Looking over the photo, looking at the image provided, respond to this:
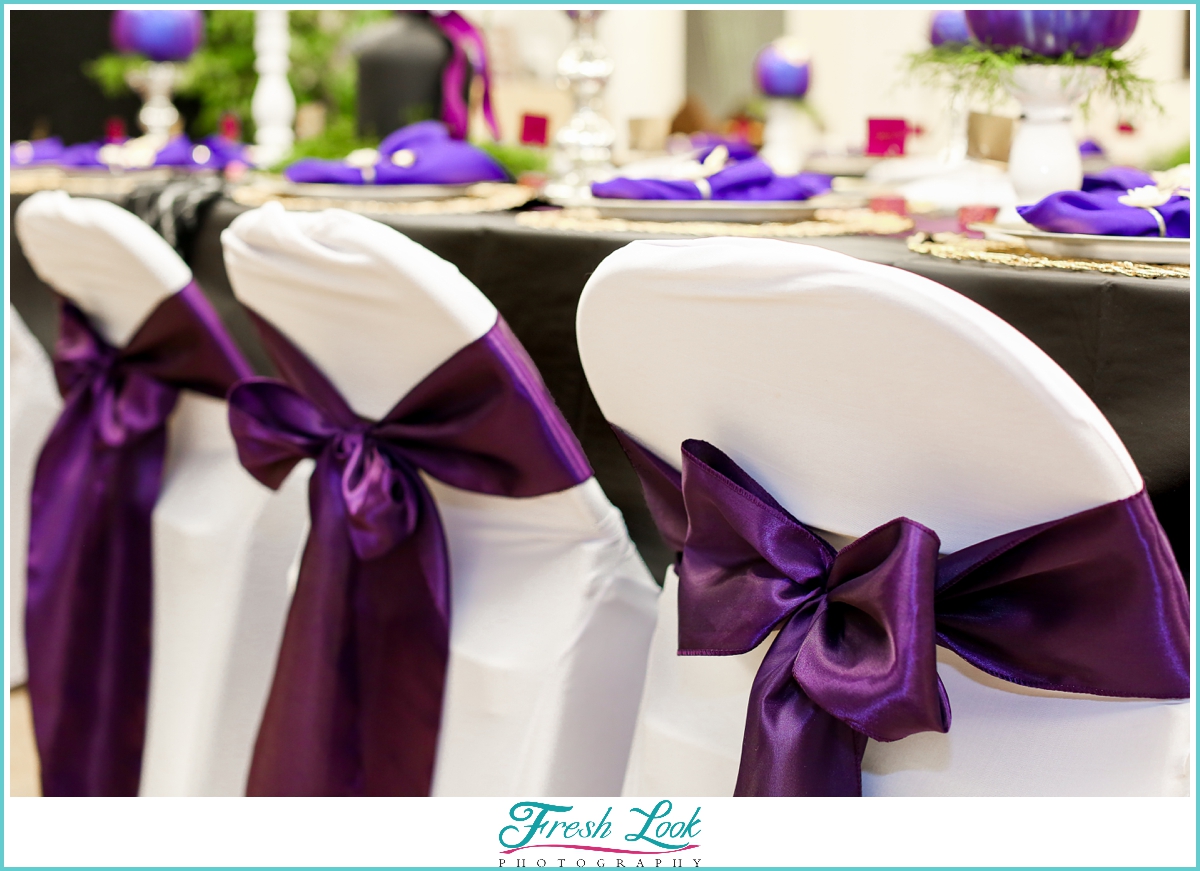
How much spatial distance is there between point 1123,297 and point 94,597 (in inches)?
42.9

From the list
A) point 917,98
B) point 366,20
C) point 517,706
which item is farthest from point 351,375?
point 917,98

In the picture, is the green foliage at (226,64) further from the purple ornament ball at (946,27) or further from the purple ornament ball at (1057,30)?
the purple ornament ball at (1057,30)

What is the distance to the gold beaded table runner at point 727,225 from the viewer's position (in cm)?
102

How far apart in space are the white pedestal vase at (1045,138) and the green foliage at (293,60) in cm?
199

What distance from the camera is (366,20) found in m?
2.79

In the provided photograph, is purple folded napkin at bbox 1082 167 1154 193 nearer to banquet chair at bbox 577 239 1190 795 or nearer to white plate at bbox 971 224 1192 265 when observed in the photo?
white plate at bbox 971 224 1192 265

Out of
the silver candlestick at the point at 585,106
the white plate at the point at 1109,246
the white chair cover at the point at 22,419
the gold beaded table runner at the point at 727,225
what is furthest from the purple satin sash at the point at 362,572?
the white chair cover at the point at 22,419

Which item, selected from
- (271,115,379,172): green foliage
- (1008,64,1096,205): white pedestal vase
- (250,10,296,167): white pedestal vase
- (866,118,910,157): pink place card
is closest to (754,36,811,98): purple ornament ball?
(866,118,910,157): pink place card

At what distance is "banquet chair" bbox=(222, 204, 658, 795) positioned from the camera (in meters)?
0.83

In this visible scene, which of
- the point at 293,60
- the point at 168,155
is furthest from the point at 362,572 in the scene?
the point at 293,60

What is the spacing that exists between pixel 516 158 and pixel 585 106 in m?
0.26

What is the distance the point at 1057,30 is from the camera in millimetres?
943

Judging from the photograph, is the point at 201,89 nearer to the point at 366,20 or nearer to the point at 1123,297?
the point at 366,20

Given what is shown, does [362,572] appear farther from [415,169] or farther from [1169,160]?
[1169,160]
